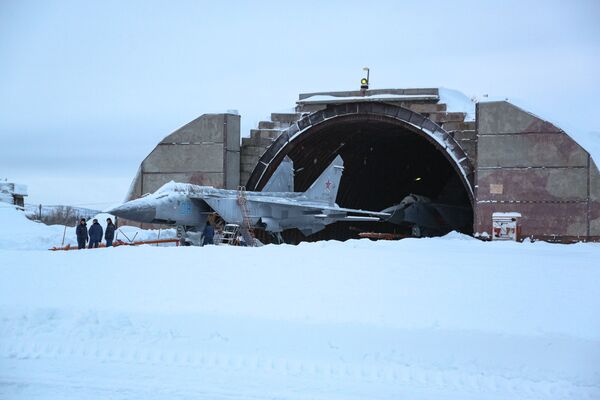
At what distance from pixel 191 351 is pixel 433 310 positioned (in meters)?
3.87

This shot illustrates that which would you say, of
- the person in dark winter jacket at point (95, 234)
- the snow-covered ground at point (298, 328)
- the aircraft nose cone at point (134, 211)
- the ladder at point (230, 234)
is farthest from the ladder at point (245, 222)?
the snow-covered ground at point (298, 328)

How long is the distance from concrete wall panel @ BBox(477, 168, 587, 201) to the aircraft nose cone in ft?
44.4

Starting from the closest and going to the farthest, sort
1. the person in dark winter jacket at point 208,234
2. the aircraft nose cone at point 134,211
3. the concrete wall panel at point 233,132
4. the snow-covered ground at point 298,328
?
1. the snow-covered ground at point 298,328
2. the aircraft nose cone at point 134,211
3. the person in dark winter jacket at point 208,234
4. the concrete wall panel at point 233,132

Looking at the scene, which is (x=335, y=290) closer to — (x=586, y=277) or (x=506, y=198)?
(x=586, y=277)

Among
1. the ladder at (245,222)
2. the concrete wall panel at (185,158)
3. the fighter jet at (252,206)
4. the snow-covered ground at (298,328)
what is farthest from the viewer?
the concrete wall panel at (185,158)

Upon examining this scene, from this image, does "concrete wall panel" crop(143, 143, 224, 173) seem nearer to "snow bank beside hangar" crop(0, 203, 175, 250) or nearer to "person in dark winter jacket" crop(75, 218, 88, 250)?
"snow bank beside hangar" crop(0, 203, 175, 250)

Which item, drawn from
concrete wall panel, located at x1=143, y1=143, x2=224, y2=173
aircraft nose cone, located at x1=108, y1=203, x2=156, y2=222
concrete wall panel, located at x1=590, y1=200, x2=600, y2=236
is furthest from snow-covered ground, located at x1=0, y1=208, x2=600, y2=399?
concrete wall panel, located at x1=143, y1=143, x2=224, y2=173

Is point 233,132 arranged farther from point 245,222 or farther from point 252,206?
point 245,222

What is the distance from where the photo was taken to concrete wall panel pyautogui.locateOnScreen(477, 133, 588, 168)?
28.2 metres

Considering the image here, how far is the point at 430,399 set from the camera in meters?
8.11

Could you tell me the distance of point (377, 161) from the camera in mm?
42656

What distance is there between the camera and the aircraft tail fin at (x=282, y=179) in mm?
33750

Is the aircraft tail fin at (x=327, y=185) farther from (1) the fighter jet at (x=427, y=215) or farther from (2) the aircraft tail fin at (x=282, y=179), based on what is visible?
(1) the fighter jet at (x=427, y=215)

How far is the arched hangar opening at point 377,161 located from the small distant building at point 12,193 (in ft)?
42.4
